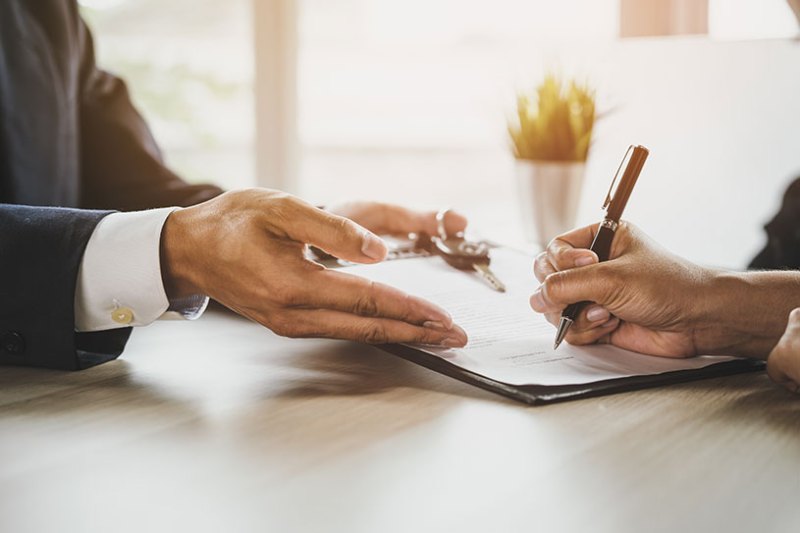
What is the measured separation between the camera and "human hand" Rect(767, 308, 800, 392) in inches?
28.4

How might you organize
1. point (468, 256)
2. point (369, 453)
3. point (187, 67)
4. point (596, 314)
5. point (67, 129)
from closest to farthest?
point (369, 453) → point (596, 314) → point (468, 256) → point (67, 129) → point (187, 67)

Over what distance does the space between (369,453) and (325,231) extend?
25 cm

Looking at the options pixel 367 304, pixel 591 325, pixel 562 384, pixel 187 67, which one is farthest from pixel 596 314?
pixel 187 67

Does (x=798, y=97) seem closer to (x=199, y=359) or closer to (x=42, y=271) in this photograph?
(x=199, y=359)

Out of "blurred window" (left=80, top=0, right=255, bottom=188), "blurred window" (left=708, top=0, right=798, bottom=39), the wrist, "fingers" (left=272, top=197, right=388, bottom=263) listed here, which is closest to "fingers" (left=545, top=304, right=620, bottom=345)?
"fingers" (left=272, top=197, right=388, bottom=263)

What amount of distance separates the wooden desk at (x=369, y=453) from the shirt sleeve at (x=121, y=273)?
6cm

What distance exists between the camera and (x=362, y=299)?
0.78 metres

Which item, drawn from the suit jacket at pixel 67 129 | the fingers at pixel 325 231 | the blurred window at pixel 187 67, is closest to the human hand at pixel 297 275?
the fingers at pixel 325 231

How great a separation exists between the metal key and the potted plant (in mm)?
388

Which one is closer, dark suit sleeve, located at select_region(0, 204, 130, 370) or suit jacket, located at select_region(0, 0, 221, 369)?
dark suit sleeve, located at select_region(0, 204, 130, 370)

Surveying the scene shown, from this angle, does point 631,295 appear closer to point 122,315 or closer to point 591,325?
point 591,325

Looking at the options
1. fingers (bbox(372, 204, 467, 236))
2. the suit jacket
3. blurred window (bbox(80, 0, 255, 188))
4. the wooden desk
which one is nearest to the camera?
the wooden desk

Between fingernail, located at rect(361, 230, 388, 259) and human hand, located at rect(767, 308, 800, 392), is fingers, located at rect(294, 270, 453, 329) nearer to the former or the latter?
fingernail, located at rect(361, 230, 388, 259)

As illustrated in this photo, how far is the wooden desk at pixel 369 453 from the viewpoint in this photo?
505mm
